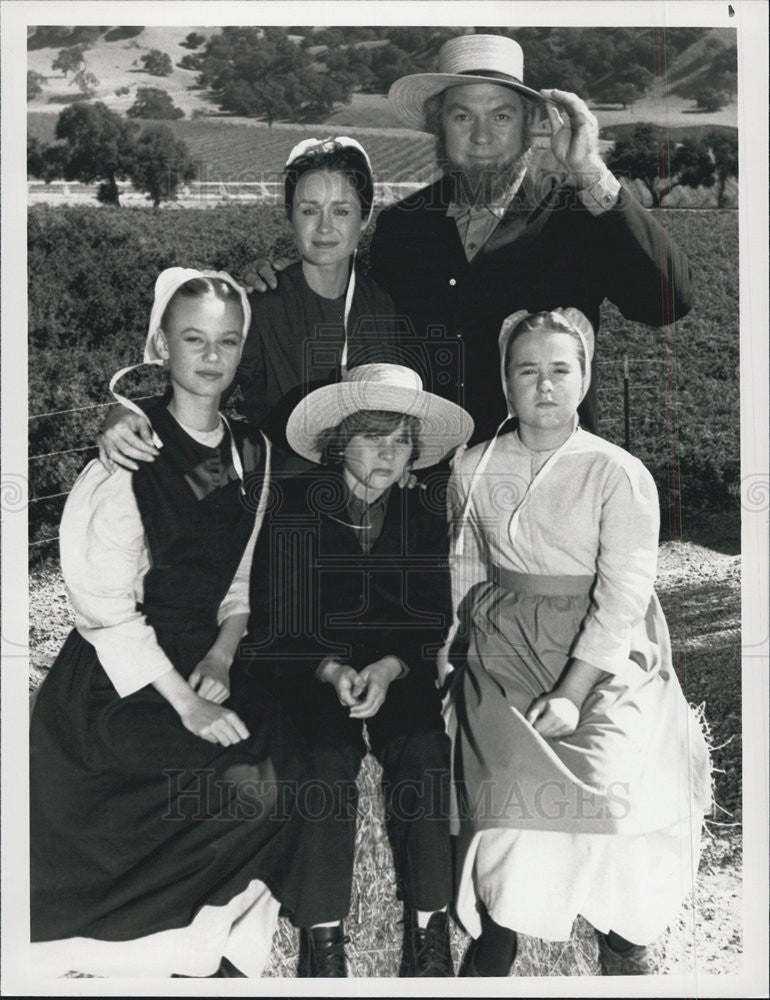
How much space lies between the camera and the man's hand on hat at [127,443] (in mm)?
3697

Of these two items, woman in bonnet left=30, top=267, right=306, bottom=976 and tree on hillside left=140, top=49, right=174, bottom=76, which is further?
tree on hillside left=140, top=49, right=174, bottom=76

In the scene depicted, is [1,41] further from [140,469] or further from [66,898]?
[66,898]

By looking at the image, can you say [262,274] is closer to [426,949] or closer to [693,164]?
[693,164]

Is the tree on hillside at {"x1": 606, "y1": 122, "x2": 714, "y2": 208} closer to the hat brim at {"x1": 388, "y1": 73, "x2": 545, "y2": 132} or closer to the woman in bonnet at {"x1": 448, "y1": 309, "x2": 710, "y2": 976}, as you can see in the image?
the hat brim at {"x1": 388, "y1": 73, "x2": 545, "y2": 132}

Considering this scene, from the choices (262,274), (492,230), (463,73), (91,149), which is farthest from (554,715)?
(91,149)

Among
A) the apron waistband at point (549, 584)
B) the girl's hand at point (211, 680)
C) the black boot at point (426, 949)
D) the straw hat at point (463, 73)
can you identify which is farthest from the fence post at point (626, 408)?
the black boot at point (426, 949)

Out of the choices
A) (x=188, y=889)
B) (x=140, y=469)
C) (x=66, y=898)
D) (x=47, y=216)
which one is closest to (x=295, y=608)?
(x=140, y=469)

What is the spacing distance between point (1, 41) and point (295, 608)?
227 cm

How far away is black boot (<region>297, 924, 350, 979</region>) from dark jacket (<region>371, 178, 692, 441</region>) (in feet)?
5.75

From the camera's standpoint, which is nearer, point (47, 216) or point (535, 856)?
point (535, 856)

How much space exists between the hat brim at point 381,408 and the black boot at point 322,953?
1596 mm

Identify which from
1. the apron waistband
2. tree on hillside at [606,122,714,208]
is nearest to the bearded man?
tree on hillside at [606,122,714,208]

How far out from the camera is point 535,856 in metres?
3.61

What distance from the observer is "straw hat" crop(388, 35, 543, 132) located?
374 cm
